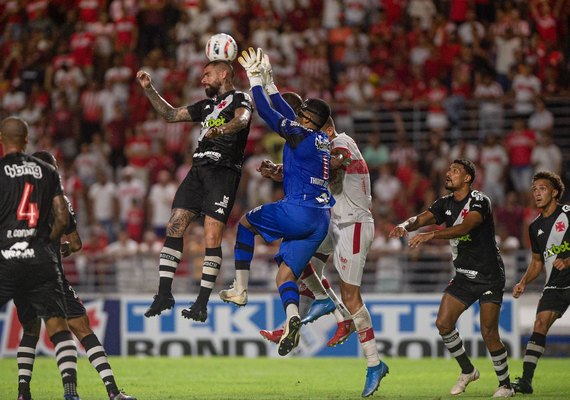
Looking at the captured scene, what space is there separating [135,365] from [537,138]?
9265mm

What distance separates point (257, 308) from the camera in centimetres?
2050

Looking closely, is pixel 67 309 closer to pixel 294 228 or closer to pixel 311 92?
pixel 294 228

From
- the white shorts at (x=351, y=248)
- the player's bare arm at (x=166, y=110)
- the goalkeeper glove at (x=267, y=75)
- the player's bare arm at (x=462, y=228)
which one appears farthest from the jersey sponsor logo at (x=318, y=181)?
Answer: the player's bare arm at (x=166, y=110)

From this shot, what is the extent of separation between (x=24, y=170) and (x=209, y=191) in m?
2.49

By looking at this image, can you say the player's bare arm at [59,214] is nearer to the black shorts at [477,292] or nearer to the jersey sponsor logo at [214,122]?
the jersey sponsor logo at [214,122]

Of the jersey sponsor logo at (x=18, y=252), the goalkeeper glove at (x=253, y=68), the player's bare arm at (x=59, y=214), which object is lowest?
the jersey sponsor logo at (x=18, y=252)

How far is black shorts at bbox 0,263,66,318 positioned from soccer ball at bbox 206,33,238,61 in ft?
10.5

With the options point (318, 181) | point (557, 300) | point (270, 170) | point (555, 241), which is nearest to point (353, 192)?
point (318, 181)

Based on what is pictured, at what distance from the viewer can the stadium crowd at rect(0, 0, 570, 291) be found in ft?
73.3

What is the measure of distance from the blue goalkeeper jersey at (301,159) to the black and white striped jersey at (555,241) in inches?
116

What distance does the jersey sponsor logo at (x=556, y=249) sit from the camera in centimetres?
1348

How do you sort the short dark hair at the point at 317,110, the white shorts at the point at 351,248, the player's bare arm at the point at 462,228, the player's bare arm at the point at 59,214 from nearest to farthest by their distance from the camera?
the player's bare arm at the point at 59,214, the short dark hair at the point at 317,110, the player's bare arm at the point at 462,228, the white shorts at the point at 351,248

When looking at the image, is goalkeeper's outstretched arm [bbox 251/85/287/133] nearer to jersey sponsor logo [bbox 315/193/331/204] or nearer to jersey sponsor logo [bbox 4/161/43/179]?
jersey sponsor logo [bbox 315/193/331/204]

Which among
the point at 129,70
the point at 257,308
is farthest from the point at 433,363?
the point at 129,70
